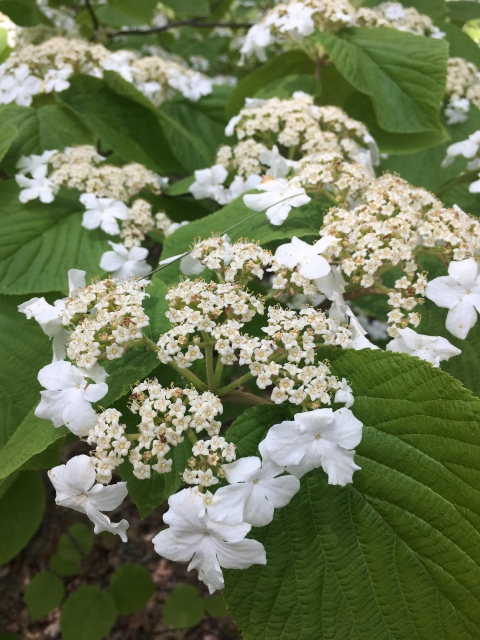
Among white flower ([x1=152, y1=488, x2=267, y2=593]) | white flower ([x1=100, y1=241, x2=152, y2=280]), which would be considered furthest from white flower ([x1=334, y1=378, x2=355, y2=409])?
white flower ([x1=100, y1=241, x2=152, y2=280])

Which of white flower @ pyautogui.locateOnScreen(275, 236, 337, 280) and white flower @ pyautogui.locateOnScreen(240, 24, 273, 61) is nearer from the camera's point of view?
white flower @ pyautogui.locateOnScreen(275, 236, 337, 280)

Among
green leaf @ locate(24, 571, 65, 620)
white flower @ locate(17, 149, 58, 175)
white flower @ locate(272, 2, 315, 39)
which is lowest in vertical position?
green leaf @ locate(24, 571, 65, 620)

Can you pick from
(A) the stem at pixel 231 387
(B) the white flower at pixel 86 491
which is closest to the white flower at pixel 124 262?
(A) the stem at pixel 231 387

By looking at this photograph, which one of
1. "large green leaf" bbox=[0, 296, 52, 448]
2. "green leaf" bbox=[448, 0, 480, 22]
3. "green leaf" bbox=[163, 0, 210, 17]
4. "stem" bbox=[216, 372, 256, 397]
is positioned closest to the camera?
"stem" bbox=[216, 372, 256, 397]

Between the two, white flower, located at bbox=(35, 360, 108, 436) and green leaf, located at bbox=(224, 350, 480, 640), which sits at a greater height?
white flower, located at bbox=(35, 360, 108, 436)

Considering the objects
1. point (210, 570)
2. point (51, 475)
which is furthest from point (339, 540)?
point (51, 475)

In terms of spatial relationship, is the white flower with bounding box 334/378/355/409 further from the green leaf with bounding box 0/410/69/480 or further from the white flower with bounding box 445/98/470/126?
the white flower with bounding box 445/98/470/126

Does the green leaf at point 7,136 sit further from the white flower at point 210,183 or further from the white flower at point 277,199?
the white flower at point 277,199
